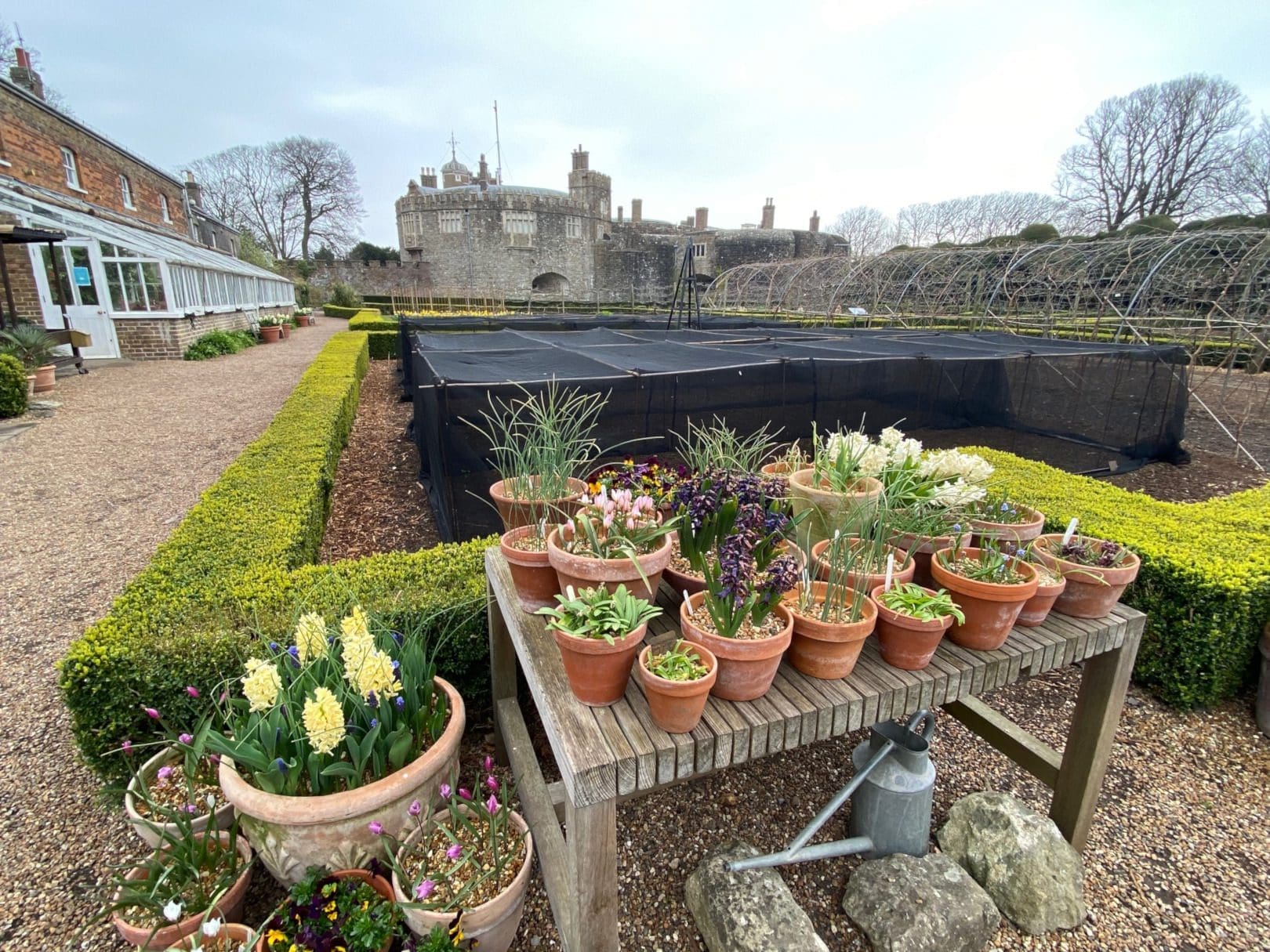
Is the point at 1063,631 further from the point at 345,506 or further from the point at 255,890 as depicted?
the point at 345,506

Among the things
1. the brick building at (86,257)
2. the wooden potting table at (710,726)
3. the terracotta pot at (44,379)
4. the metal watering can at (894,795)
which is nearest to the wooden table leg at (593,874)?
the wooden potting table at (710,726)

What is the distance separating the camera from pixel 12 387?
20.2 feet

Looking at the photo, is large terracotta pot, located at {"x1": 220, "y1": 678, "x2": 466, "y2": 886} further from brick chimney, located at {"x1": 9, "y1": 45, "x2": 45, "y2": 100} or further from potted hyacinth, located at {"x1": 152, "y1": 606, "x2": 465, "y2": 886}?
brick chimney, located at {"x1": 9, "y1": 45, "x2": 45, "y2": 100}

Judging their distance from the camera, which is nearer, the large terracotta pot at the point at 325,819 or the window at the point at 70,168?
the large terracotta pot at the point at 325,819

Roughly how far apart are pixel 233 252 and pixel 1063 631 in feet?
109

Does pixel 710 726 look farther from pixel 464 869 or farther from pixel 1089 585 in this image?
pixel 1089 585

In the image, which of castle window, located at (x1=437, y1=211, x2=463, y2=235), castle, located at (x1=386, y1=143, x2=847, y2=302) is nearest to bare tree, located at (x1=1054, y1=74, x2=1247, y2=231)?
castle, located at (x1=386, y1=143, x2=847, y2=302)

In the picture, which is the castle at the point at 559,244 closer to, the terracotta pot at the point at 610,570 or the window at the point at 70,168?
the window at the point at 70,168

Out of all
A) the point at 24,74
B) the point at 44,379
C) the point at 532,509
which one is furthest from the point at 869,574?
the point at 24,74

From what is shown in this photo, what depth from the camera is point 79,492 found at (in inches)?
169

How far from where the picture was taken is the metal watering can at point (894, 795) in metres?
1.58

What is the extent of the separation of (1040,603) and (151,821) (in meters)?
2.37

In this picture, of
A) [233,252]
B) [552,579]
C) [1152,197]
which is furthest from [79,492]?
[1152,197]

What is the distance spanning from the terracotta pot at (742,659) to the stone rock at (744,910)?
2.23 feet
